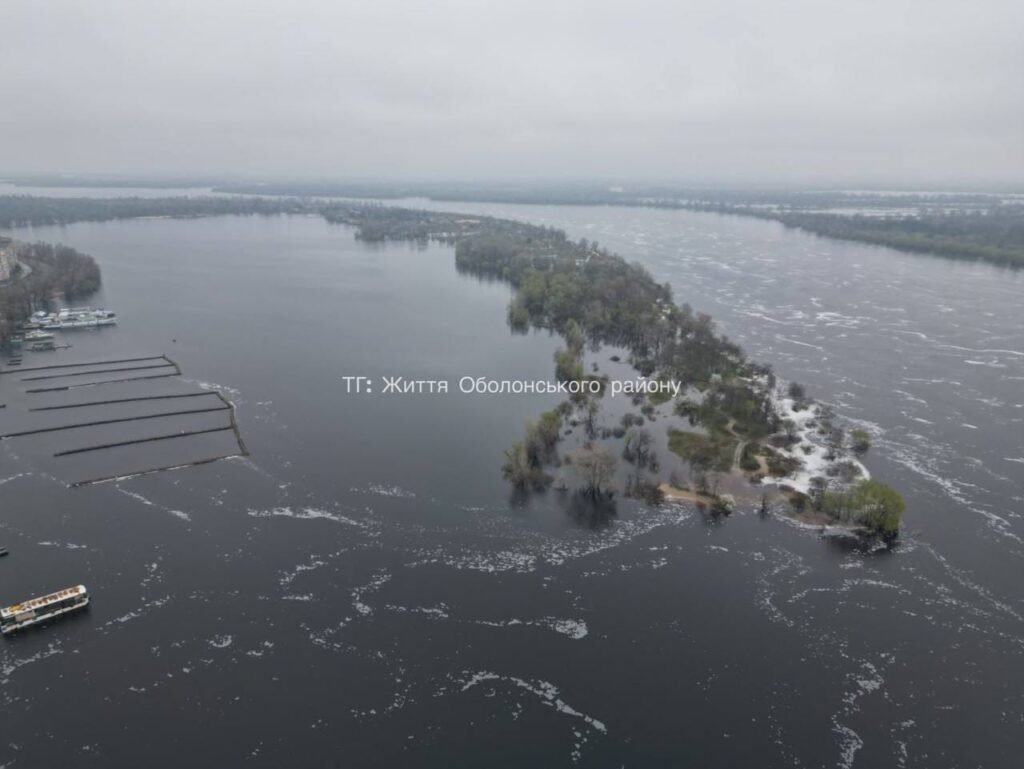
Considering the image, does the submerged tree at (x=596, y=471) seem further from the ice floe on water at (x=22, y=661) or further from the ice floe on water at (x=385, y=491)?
the ice floe on water at (x=22, y=661)

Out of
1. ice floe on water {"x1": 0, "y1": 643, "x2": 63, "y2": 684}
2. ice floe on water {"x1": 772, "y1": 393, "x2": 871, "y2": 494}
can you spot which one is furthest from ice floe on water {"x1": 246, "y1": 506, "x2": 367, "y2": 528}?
ice floe on water {"x1": 772, "y1": 393, "x2": 871, "y2": 494}

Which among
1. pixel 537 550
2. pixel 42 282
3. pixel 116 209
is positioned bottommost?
pixel 537 550

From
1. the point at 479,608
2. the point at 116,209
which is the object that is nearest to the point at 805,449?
the point at 479,608

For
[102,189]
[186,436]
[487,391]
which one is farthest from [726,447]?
[102,189]

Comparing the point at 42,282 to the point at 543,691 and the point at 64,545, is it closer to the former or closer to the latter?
the point at 64,545

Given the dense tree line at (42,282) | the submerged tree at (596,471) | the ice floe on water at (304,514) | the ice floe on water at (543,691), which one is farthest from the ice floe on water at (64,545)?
the dense tree line at (42,282)

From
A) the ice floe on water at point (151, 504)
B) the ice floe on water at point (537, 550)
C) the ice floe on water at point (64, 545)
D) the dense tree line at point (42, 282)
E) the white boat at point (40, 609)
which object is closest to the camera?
the white boat at point (40, 609)

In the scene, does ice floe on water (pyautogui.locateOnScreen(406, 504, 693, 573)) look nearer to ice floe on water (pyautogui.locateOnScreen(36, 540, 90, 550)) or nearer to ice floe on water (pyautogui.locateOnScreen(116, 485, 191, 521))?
ice floe on water (pyautogui.locateOnScreen(116, 485, 191, 521))
